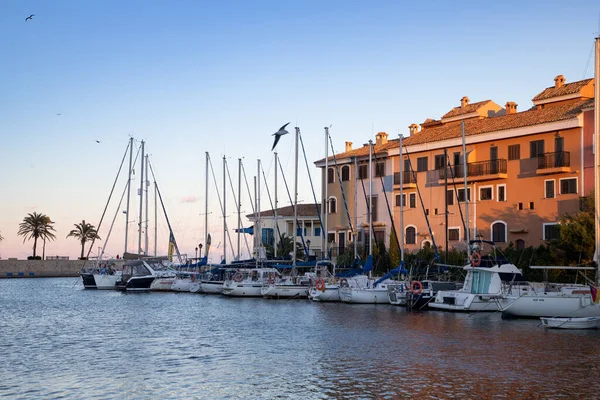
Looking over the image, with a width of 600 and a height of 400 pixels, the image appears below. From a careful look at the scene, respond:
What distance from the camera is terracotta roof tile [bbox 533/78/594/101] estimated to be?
5505cm

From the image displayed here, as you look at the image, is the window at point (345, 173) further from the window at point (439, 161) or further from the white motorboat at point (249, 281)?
the white motorboat at point (249, 281)

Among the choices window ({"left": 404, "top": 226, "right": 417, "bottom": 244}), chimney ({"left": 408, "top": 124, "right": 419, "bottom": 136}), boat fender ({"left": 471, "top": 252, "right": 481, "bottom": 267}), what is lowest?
boat fender ({"left": 471, "top": 252, "right": 481, "bottom": 267})

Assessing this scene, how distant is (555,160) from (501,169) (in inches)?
186

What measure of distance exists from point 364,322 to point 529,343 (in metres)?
10.2

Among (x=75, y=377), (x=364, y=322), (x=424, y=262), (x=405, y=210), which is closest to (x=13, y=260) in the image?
(x=405, y=210)

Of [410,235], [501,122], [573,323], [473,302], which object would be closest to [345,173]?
[410,235]

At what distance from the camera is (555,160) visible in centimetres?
5122

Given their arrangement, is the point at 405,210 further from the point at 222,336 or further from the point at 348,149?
the point at 222,336

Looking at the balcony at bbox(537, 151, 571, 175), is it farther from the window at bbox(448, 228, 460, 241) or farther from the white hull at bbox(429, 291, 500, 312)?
the white hull at bbox(429, 291, 500, 312)

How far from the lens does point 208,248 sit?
70.5 metres

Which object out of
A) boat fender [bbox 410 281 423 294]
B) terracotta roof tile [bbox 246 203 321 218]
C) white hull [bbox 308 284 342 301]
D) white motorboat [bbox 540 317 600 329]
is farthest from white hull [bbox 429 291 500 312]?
terracotta roof tile [bbox 246 203 321 218]

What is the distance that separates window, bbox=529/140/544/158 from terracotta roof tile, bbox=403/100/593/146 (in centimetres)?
137

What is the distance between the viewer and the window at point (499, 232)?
54784 millimetres

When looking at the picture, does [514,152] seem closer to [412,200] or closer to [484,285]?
[412,200]
